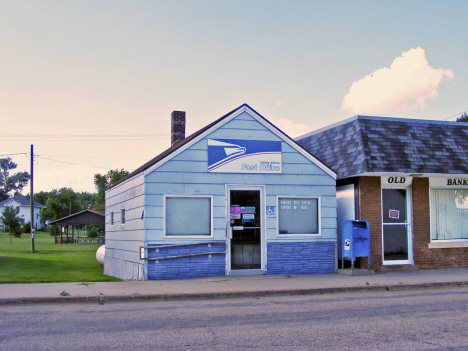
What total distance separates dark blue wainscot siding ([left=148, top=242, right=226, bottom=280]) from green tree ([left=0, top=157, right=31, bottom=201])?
12843cm

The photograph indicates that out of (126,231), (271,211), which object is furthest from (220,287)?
(126,231)

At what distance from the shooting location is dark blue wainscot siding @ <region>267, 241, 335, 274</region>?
44.3 ft

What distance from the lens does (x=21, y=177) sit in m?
131

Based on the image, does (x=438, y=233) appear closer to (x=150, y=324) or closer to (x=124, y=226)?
(x=124, y=226)

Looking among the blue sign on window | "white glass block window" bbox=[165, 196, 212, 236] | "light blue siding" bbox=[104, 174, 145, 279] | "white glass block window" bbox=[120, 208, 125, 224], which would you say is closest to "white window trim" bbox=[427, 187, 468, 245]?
the blue sign on window

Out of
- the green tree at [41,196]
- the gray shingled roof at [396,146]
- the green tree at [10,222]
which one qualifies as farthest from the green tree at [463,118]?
the green tree at [41,196]

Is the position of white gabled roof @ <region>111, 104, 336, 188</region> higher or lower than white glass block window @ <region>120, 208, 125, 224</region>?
higher

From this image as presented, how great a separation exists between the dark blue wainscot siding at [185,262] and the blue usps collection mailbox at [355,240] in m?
3.59

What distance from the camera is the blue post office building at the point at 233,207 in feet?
41.6

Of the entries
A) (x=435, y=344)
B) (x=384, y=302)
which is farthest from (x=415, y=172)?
(x=435, y=344)

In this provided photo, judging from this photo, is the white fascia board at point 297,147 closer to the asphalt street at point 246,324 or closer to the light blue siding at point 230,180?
the light blue siding at point 230,180

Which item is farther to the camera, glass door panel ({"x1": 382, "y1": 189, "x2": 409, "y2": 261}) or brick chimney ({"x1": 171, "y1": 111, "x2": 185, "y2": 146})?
brick chimney ({"x1": 171, "y1": 111, "x2": 185, "y2": 146})

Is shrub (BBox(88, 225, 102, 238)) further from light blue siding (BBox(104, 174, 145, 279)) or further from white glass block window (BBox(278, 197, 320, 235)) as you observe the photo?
white glass block window (BBox(278, 197, 320, 235))

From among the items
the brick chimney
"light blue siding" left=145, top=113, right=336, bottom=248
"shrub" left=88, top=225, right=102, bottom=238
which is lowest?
"shrub" left=88, top=225, right=102, bottom=238
